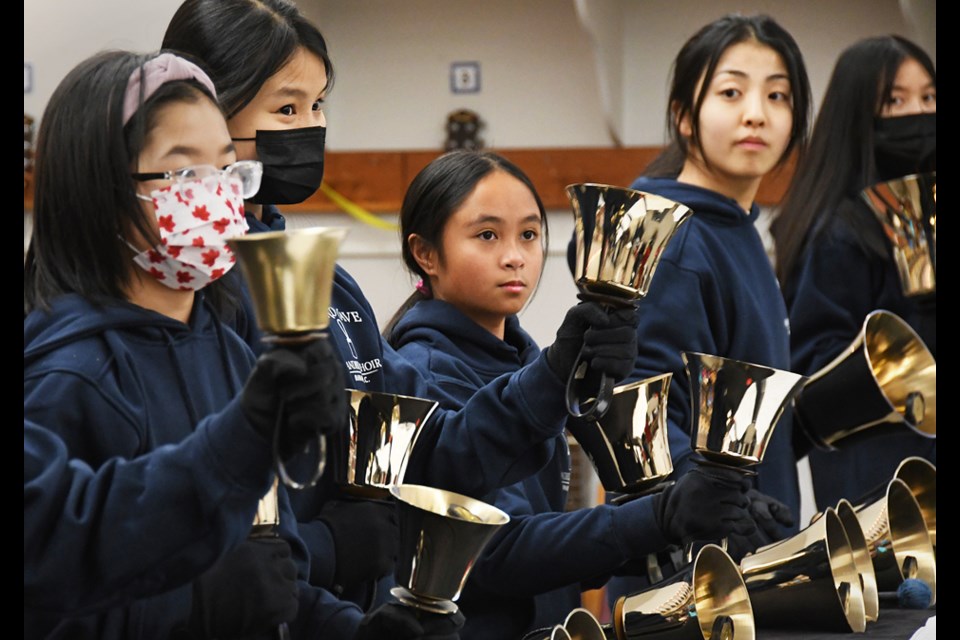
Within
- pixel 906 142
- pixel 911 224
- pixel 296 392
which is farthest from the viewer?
pixel 906 142

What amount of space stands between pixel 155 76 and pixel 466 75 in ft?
13.5

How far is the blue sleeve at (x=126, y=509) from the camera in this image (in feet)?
4.14

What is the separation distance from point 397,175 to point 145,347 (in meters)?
4.08

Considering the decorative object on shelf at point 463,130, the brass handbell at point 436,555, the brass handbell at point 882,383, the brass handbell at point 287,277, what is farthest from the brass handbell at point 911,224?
the decorative object on shelf at point 463,130

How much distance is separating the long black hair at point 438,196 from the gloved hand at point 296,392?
1.05 metres

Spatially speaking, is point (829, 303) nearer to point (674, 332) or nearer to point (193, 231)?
point (674, 332)

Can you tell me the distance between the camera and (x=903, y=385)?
2.36m

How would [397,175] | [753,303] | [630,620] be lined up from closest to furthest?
[630,620]
[753,303]
[397,175]

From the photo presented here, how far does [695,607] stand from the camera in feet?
6.19

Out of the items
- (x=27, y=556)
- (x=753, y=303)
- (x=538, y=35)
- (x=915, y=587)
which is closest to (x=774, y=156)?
(x=753, y=303)

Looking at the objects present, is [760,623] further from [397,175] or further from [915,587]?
[397,175]

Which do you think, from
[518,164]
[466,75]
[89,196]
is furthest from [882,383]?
[466,75]

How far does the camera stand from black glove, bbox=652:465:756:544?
74.1 inches

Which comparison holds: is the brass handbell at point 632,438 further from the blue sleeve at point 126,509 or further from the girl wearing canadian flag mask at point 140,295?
the blue sleeve at point 126,509
